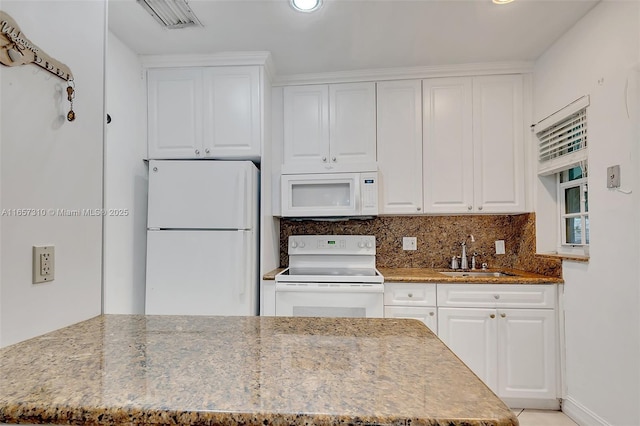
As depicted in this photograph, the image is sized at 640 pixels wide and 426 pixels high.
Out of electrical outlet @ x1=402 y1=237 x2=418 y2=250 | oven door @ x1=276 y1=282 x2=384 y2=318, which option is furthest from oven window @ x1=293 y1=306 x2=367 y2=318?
electrical outlet @ x1=402 y1=237 x2=418 y2=250

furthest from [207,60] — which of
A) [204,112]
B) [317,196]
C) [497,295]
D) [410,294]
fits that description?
[497,295]

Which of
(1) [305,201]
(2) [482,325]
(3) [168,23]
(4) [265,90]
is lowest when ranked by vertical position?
(2) [482,325]

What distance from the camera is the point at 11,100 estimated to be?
Answer: 88cm

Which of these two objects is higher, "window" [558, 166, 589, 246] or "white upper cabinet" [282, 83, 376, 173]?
"white upper cabinet" [282, 83, 376, 173]

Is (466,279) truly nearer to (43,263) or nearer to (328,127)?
(328,127)

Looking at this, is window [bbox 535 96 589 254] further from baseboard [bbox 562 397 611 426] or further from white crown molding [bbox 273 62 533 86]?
baseboard [bbox 562 397 611 426]

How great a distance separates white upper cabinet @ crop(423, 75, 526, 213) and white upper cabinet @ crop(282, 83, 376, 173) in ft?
1.55

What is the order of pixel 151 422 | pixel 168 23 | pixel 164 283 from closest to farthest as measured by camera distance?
1. pixel 151 422
2. pixel 168 23
3. pixel 164 283

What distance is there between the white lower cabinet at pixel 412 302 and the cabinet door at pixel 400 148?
2.04 ft

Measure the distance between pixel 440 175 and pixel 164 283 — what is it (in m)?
2.17

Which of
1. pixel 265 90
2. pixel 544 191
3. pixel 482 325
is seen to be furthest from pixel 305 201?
pixel 544 191

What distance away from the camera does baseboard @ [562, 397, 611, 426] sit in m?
1.83

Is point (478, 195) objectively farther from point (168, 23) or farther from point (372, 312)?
point (168, 23)

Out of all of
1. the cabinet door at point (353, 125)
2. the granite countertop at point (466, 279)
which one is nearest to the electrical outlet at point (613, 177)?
the granite countertop at point (466, 279)
